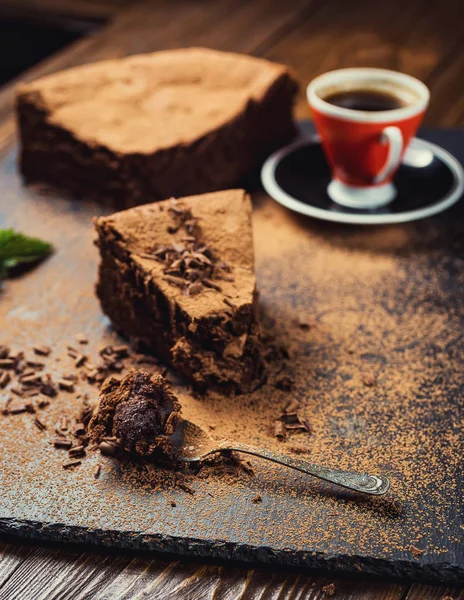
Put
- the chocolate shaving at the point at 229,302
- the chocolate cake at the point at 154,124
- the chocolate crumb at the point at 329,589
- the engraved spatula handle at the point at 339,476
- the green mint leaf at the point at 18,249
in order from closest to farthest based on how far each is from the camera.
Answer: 1. the chocolate crumb at the point at 329,589
2. the engraved spatula handle at the point at 339,476
3. the chocolate shaving at the point at 229,302
4. the green mint leaf at the point at 18,249
5. the chocolate cake at the point at 154,124

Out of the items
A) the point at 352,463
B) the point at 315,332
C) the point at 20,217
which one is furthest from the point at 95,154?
the point at 352,463

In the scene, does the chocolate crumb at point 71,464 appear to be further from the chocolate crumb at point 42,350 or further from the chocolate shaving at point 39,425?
the chocolate crumb at point 42,350

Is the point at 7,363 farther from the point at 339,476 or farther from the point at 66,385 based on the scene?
the point at 339,476

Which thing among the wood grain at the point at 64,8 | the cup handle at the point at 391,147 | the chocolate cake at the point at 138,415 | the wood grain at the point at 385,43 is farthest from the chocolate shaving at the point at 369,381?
the wood grain at the point at 64,8

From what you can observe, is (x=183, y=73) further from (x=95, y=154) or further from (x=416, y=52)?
(x=416, y=52)

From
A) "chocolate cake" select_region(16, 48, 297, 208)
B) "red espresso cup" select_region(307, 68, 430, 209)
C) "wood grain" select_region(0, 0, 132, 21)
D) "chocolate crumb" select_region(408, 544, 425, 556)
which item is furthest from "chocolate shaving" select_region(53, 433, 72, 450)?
"wood grain" select_region(0, 0, 132, 21)
